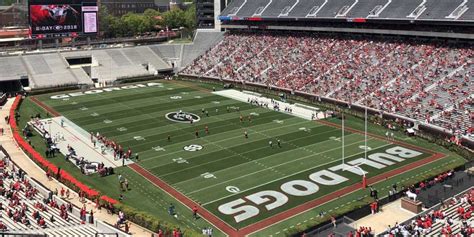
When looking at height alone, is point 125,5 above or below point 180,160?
above

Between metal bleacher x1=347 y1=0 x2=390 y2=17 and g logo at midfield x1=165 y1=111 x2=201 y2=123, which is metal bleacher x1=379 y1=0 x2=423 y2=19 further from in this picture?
g logo at midfield x1=165 y1=111 x2=201 y2=123

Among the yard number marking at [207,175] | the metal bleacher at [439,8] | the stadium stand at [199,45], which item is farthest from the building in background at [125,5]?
the yard number marking at [207,175]

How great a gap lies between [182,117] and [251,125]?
8.20 m

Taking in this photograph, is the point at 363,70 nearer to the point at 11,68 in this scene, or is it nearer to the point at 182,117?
the point at 182,117

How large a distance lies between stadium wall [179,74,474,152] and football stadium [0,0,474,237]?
0.67 ft

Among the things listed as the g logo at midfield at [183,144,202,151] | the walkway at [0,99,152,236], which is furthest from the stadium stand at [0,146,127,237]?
the g logo at midfield at [183,144,202,151]

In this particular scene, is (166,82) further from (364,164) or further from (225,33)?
(364,164)

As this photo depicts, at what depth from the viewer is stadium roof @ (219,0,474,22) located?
206ft

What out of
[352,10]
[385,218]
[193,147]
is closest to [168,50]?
[352,10]

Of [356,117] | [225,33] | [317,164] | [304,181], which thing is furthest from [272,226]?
[225,33]

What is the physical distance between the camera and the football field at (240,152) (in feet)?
112

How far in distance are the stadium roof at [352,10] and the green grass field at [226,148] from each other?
2182 cm

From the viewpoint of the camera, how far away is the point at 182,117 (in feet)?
179

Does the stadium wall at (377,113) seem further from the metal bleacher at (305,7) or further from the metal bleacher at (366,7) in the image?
the metal bleacher at (366,7)
